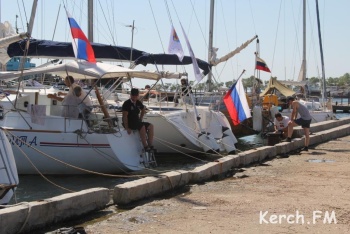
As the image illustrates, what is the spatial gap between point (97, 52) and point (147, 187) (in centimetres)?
888

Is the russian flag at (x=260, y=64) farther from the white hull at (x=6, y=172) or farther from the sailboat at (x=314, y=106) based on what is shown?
the white hull at (x=6, y=172)

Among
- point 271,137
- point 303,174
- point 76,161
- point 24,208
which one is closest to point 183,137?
point 271,137

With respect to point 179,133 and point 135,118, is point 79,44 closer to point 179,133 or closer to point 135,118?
point 135,118

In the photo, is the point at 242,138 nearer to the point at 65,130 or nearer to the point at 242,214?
the point at 65,130

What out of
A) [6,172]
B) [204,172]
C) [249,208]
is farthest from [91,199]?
[204,172]

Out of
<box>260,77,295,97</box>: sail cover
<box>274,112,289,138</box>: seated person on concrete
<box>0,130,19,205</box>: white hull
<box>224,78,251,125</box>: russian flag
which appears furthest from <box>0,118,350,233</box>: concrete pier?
<box>260,77,295,97</box>: sail cover

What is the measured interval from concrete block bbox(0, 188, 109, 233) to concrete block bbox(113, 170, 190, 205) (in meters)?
0.26

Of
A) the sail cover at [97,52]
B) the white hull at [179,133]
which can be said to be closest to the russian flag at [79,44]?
the sail cover at [97,52]

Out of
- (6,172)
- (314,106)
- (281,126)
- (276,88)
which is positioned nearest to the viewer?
(6,172)

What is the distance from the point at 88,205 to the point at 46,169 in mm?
5232

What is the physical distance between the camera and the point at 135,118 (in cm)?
1262

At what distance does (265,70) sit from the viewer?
1110 inches

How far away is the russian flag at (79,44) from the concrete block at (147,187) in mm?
4465

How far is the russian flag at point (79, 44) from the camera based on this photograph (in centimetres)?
1239
